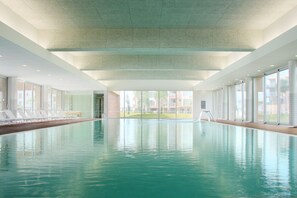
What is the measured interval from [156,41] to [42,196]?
9.05 metres

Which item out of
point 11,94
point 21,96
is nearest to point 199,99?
point 21,96

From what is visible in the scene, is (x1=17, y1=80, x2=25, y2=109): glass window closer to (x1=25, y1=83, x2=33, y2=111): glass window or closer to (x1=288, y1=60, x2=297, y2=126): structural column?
(x1=25, y1=83, x2=33, y2=111): glass window

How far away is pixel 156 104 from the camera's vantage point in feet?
101

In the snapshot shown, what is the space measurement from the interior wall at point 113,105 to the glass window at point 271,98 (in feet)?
49.5

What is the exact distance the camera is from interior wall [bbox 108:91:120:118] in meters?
28.5

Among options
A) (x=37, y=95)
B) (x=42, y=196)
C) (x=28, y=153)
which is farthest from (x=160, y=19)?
(x=37, y=95)

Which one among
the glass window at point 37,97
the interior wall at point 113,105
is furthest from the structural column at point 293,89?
the interior wall at point 113,105

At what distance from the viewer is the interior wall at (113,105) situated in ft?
93.4

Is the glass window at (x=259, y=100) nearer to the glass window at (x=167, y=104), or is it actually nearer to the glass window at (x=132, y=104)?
the glass window at (x=167, y=104)

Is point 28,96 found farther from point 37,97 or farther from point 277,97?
point 277,97

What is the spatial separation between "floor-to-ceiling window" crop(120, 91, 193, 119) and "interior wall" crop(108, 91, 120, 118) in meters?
0.53

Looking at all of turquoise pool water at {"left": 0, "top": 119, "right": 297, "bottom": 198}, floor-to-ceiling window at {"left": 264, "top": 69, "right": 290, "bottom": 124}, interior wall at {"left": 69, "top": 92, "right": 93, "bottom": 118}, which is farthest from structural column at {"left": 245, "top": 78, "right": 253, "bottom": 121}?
interior wall at {"left": 69, "top": 92, "right": 93, "bottom": 118}

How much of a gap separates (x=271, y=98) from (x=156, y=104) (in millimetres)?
14816

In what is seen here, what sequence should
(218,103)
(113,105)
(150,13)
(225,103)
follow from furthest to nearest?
(113,105), (218,103), (225,103), (150,13)
